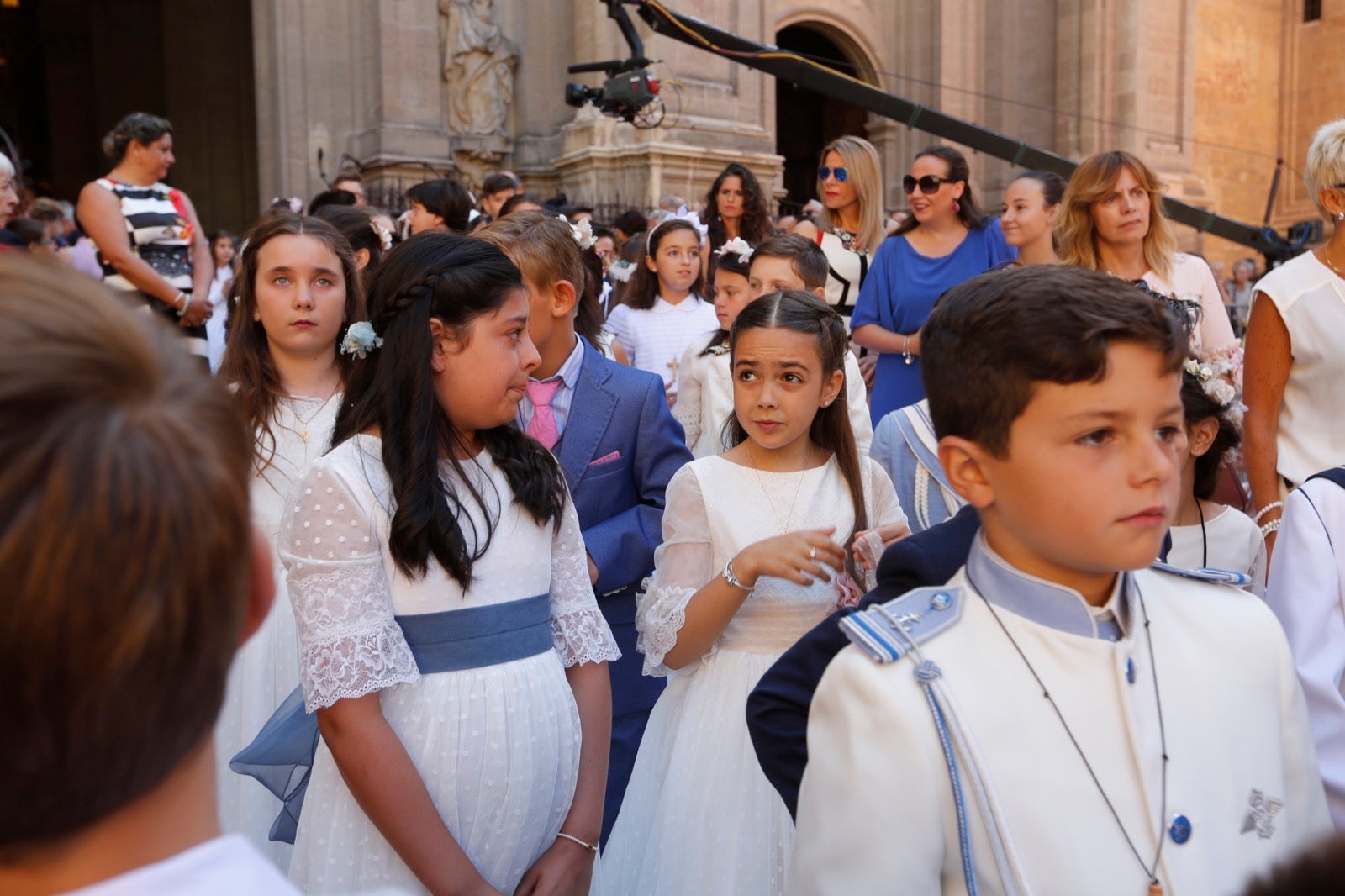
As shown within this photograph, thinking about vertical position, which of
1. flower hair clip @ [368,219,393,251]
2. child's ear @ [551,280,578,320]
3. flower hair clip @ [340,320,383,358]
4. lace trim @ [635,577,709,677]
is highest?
flower hair clip @ [368,219,393,251]

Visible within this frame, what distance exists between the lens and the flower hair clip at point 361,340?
2402 millimetres

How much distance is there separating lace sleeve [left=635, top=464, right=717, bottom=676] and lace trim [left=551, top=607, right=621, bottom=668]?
1.29 feet

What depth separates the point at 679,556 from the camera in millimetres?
3107

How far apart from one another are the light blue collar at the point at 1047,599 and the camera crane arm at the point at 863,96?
7810 millimetres

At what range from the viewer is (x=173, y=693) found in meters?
0.93

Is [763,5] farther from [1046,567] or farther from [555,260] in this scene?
[1046,567]

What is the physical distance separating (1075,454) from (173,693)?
1.16 meters

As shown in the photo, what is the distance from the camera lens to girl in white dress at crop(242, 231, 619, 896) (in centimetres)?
219

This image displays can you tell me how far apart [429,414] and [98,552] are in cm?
152

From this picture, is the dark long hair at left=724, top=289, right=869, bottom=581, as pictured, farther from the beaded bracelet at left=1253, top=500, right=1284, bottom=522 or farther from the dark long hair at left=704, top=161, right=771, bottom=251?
the dark long hair at left=704, top=161, right=771, bottom=251

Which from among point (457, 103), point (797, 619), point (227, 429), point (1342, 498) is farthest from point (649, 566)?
point (457, 103)

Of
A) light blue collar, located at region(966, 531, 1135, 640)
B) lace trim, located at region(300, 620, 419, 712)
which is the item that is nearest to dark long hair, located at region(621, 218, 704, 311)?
lace trim, located at region(300, 620, 419, 712)

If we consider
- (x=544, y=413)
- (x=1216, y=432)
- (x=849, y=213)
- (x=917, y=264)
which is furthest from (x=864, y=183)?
(x=544, y=413)

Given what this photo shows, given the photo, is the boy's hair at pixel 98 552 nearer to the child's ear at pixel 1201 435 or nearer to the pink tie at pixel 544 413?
the pink tie at pixel 544 413
